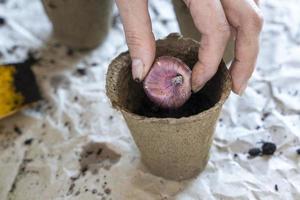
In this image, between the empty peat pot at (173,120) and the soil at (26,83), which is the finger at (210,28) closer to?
the empty peat pot at (173,120)

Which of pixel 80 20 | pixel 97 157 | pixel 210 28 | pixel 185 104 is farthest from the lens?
pixel 80 20

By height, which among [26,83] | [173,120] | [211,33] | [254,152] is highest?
[211,33]

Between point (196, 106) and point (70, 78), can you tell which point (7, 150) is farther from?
point (196, 106)

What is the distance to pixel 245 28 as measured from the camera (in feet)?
2.30

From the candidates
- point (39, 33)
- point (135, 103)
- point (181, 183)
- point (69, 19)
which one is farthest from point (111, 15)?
point (181, 183)

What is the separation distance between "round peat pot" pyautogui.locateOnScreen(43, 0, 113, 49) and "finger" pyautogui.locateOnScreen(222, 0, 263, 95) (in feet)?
1.52

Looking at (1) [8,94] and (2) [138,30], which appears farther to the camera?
(1) [8,94]

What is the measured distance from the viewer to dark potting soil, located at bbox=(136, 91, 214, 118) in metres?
0.84

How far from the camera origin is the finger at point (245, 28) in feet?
2.29

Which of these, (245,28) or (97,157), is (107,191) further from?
(245,28)

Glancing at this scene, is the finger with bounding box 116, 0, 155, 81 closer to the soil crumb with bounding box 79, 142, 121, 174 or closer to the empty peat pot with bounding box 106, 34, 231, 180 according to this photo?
the empty peat pot with bounding box 106, 34, 231, 180

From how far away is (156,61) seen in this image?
2.48 ft

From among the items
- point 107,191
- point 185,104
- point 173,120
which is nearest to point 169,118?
point 173,120

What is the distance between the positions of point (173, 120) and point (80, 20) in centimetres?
51
